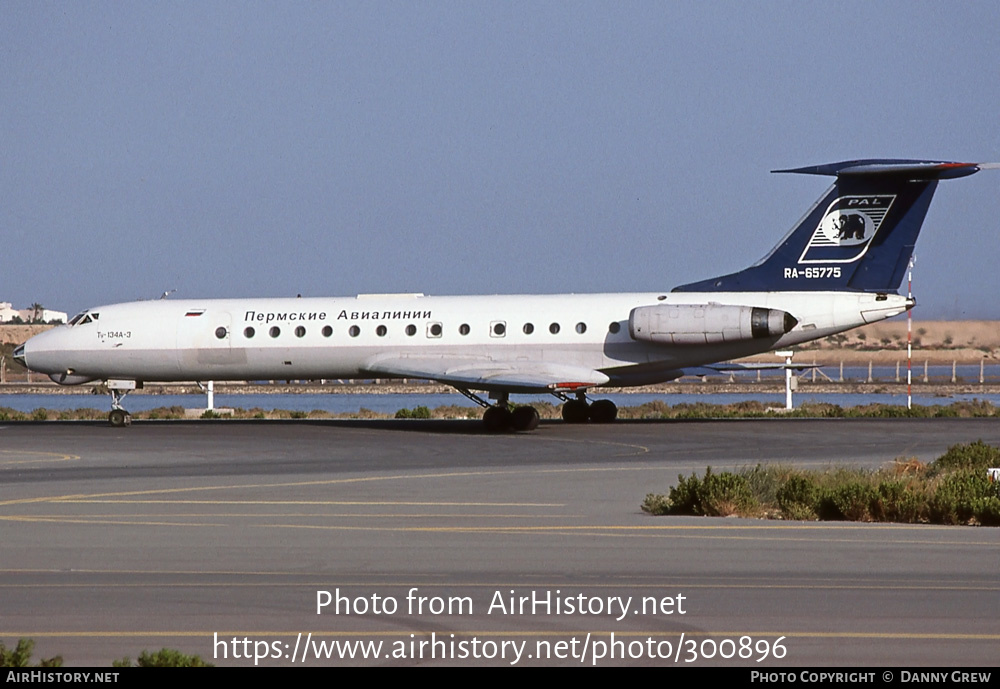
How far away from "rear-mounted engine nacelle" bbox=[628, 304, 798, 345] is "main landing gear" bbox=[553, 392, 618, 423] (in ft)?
11.2

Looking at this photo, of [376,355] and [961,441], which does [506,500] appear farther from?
[376,355]

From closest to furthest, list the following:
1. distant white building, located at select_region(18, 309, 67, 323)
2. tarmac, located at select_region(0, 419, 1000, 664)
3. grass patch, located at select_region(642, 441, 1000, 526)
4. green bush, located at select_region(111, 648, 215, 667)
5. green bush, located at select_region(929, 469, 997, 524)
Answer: green bush, located at select_region(111, 648, 215, 667), tarmac, located at select_region(0, 419, 1000, 664), green bush, located at select_region(929, 469, 997, 524), grass patch, located at select_region(642, 441, 1000, 526), distant white building, located at select_region(18, 309, 67, 323)

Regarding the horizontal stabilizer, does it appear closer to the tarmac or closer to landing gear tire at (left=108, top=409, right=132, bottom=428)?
the tarmac

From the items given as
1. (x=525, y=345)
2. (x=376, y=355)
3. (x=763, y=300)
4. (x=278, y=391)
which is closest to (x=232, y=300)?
(x=376, y=355)

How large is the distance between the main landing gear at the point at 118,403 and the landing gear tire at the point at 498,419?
32.7 feet

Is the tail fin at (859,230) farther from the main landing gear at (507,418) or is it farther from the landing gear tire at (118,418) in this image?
the landing gear tire at (118,418)

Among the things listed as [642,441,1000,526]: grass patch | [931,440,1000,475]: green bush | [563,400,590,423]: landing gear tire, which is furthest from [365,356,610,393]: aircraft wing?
[642,441,1000,526]: grass patch

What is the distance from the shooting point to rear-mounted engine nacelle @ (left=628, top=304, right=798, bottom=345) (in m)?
30.5

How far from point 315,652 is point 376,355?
25577 millimetres

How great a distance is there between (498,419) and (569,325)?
9.38 ft

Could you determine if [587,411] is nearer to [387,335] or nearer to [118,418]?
[387,335]

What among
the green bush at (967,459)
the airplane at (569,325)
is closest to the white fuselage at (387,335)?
the airplane at (569,325)

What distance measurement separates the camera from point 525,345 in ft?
105

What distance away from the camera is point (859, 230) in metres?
30.9
